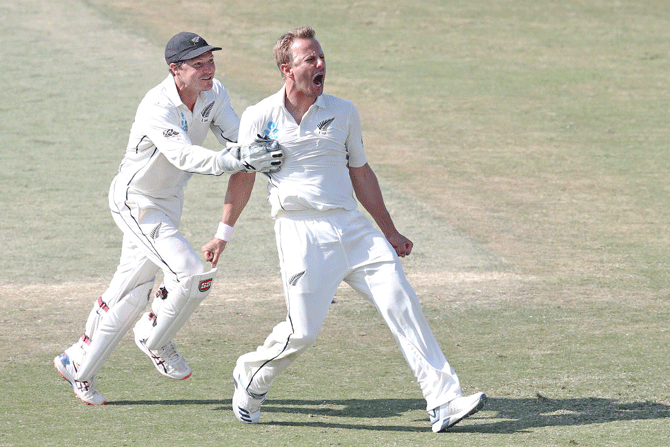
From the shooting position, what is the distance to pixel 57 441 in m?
5.15

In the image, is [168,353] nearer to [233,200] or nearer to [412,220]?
[233,200]

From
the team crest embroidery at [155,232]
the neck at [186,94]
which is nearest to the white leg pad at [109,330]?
the team crest embroidery at [155,232]

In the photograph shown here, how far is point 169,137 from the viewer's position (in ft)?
18.6

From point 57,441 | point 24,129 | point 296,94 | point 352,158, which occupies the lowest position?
point 24,129

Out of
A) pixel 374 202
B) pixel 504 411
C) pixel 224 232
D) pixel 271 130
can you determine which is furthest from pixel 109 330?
pixel 504 411

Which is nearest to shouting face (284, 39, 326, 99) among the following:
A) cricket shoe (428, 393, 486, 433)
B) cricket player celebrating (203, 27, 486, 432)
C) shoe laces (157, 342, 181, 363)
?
cricket player celebrating (203, 27, 486, 432)

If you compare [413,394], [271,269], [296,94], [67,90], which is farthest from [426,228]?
[67,90]

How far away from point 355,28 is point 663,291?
12.0 meters

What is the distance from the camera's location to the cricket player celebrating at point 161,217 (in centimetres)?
576

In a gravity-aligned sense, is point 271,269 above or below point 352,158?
below

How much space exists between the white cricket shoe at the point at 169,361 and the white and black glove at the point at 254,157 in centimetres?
147

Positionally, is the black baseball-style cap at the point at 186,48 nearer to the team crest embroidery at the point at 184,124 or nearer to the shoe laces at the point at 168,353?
the team crest embroidery at the point at 184,124

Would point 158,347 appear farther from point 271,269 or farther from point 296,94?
point 271,269

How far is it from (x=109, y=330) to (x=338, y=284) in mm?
1595
